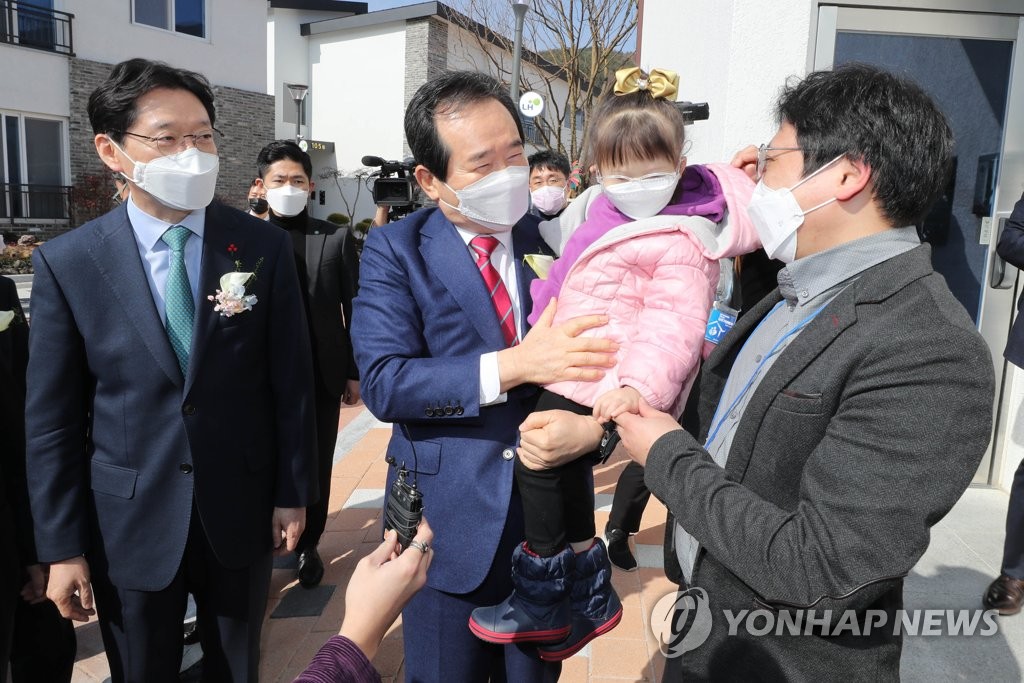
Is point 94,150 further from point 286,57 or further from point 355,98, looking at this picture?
point 355,98

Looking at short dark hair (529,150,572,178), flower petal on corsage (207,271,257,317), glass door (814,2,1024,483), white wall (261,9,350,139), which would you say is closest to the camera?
flower petal on corsage (207,271,257,317)

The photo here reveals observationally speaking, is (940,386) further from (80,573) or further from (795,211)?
(80,573)

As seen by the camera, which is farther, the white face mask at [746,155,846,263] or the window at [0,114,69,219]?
the window at [0,114,69,219]

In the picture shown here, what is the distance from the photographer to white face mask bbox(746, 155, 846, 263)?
130 centimetres

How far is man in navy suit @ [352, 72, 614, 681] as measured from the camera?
1551mm

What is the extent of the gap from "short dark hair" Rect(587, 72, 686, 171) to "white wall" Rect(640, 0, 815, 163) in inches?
64.1

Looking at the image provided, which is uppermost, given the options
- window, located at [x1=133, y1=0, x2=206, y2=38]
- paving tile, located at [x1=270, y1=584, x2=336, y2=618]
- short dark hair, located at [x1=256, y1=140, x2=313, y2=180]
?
window, located at [x1=133, y1=0, x2=206, y2=38]

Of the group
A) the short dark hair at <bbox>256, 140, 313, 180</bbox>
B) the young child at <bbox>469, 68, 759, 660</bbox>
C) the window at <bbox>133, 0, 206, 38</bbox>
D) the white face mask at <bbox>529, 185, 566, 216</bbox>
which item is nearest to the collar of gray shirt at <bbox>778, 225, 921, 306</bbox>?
the young child at <bbox>469, 68, 759, 660</bbox>

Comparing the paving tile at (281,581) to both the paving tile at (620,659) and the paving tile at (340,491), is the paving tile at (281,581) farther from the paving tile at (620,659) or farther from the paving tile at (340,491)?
the paving tile at (620,659)

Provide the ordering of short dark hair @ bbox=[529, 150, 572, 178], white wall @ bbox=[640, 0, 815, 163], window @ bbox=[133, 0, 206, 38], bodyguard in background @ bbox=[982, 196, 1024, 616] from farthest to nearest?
window @ bbox=[133, 0, 206, 38]
short dark hair @ bbox=[529, 150, 572, 178]
white wall @ bbox=[640, 0, 815, 163]
bodyguard in background @ bbox=[982, 196, 1024, 616]

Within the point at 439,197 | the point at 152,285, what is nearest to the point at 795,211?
the point at 439,197

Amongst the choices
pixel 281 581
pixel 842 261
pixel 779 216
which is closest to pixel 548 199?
pixel 281 581

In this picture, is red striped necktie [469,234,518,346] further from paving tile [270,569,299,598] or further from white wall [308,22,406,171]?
white wall [308,22,406,171]

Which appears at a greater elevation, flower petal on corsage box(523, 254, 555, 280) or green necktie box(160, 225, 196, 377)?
flower petal on corsage box(523, 254, 555, 280)
